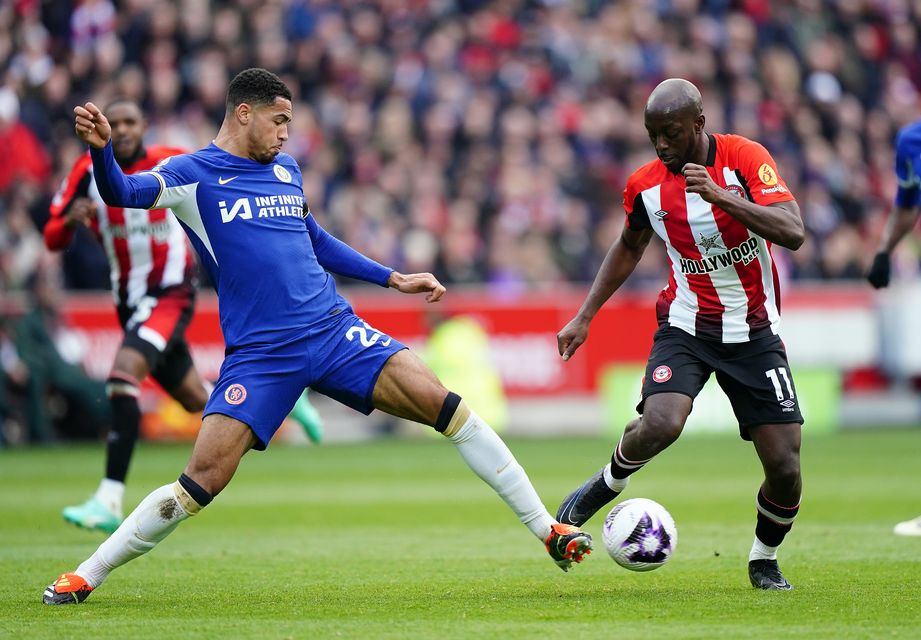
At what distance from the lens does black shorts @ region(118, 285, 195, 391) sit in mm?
10594

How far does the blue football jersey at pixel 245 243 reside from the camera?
7.10 meters

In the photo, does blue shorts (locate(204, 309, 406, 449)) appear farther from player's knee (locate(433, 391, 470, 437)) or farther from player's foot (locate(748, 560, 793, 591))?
player's foot (locate(748, 560, 793, 591))

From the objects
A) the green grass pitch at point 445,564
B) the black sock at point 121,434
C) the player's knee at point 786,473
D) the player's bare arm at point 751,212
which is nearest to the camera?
the green grass pitch at point 445,564

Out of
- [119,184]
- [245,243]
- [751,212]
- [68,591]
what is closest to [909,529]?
[751,212]

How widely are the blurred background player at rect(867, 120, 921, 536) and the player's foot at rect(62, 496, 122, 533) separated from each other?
5.47 metres

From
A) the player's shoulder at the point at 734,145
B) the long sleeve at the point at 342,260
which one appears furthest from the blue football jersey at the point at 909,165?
the long sleeve at the point at 342,260

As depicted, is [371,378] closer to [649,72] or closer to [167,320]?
[167,320]

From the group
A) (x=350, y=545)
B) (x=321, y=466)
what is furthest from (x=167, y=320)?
(x=321, y=466)

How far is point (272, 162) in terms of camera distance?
733 cm

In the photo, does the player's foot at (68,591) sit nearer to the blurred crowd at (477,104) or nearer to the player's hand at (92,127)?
the player's hand at (92,127)

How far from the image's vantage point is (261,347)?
279 inches

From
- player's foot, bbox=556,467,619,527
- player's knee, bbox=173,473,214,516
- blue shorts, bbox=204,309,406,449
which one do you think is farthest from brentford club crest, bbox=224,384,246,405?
player's foot, bbox=556,467,619,527

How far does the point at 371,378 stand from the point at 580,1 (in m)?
20.2

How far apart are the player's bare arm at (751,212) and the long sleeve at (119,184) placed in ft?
8.51
